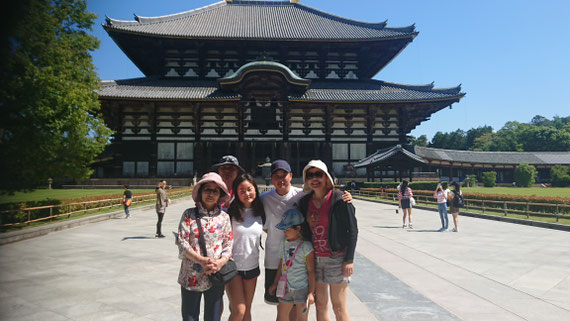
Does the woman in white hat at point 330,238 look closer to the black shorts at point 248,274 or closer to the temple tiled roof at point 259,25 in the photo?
the black shorts at point 248,274

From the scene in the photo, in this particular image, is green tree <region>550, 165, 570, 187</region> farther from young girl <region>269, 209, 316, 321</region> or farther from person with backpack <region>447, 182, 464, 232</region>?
young girl <region>269, 209, 316, 321</region>

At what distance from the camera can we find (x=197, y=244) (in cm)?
264

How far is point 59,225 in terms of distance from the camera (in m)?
9.19

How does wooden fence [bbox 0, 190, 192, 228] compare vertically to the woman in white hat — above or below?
below

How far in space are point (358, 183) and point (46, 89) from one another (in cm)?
2089

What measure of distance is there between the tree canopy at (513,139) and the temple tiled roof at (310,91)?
4600 centimetres

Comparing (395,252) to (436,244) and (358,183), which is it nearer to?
(436,244)

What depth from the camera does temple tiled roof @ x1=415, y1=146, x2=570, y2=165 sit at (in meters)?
32.6

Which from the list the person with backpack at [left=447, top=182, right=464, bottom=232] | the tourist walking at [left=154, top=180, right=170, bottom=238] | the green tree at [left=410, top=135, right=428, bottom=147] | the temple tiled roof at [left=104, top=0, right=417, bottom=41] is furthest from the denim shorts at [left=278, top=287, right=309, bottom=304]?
the green tree at [left=410, top=135, right=428, bottom=147]

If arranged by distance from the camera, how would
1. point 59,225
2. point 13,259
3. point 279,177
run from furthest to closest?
point 59,225 < point 13,259 < point 279,177

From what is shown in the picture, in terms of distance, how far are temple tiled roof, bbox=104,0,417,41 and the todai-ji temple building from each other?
201mm

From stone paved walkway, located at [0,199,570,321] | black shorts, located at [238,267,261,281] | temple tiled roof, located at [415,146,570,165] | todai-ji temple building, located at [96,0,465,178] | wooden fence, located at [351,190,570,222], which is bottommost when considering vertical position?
stone paved walkway, located at [0,199,570,321]

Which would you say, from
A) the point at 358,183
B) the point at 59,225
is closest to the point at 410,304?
the point at 59,225

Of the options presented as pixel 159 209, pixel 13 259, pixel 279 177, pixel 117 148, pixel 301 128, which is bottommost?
pixel 13 259
